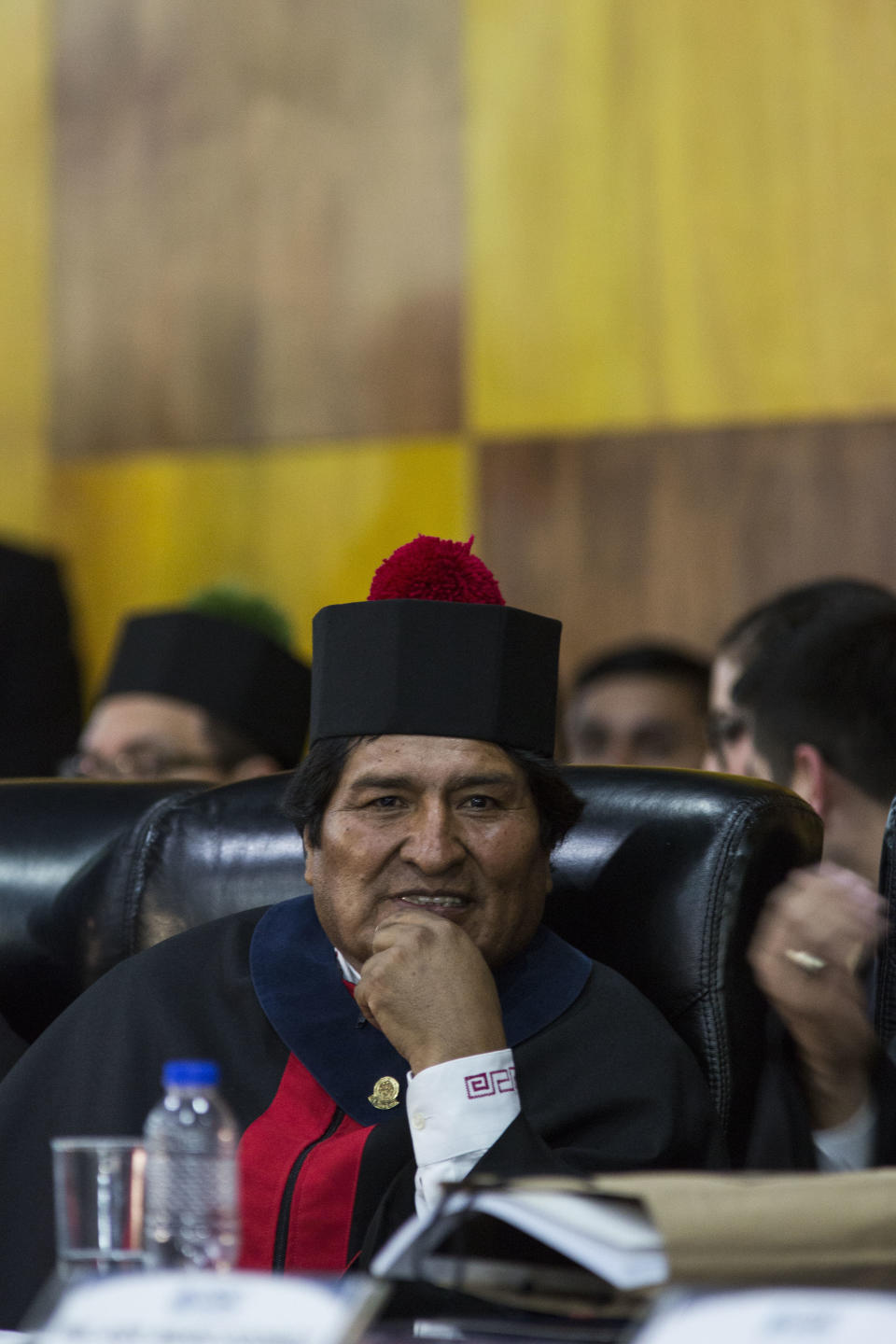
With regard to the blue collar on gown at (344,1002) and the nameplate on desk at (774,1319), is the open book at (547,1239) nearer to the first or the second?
the nameplate on desk at (774,1319)

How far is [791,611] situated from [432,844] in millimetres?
883

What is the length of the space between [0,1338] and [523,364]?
2.90 m

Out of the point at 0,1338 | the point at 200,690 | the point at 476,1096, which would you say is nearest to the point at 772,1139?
the point at 476,1096

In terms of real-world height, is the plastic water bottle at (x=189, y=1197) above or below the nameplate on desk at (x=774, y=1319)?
below

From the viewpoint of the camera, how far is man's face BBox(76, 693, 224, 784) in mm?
3229

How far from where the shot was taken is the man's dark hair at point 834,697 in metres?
2.23

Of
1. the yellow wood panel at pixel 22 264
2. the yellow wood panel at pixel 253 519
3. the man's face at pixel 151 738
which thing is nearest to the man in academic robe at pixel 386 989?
the man's face at pixel 151 738

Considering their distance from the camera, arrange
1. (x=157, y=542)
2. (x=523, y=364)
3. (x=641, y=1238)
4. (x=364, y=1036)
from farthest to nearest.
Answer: (x=157, y=542) → (x=523, y=364) → (x=364, y=1036) → (x=641, y=1238)

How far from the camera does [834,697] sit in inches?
89.2

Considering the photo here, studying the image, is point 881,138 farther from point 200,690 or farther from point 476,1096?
point 476,1096

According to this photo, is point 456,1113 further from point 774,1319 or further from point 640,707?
point 640,707

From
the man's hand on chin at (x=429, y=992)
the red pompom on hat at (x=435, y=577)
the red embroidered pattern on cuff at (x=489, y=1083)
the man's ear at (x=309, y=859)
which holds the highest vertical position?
the red pompom on hat at (x=435, y=577)

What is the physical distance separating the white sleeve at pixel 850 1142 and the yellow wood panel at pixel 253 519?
2511mm

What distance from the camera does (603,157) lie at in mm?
3754
